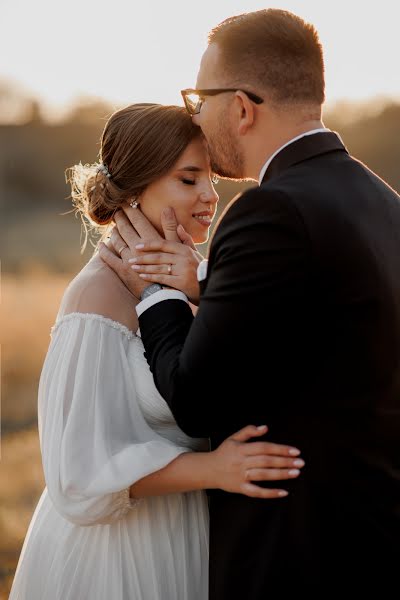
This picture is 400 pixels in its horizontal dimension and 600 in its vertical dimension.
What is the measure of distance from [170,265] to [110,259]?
11.7 inches

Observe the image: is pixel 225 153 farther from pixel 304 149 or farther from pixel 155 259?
pixel 155 259

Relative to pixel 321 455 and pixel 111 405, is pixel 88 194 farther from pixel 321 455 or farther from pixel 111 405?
pixel 321 455

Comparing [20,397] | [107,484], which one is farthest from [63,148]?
[107,484]

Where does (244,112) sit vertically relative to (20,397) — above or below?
above

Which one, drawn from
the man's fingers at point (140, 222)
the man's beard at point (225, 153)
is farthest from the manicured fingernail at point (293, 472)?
the man's fingers at point (140, 222)

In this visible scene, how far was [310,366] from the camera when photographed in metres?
2.40

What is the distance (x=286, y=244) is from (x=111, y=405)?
0.98 m

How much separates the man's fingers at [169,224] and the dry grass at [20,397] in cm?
320

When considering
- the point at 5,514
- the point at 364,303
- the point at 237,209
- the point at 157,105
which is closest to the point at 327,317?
the point at 364,303

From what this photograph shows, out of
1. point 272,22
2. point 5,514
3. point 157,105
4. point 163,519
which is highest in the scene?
point 272,22

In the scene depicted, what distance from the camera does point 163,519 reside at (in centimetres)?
304

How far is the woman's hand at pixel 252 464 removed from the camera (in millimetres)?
2456

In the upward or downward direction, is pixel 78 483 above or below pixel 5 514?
above

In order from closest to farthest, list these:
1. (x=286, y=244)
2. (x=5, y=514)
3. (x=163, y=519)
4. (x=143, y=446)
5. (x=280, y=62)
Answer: (x=286, y=244) → (x=280, y=62) → (x=143, y=446) → (x=163, y=519) → (x=5, y=514)
